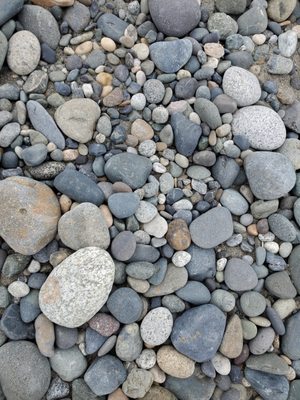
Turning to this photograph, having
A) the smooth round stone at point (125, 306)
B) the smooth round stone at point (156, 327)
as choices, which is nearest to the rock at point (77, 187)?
the smooth round stone at point (125, 306)

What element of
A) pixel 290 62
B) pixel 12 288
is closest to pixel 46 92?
pixel 12 288

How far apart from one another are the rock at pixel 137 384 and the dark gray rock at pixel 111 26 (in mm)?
1427

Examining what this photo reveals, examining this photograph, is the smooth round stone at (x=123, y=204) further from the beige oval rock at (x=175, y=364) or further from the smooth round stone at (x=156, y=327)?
the beige oval rock at (x=175, y=364)

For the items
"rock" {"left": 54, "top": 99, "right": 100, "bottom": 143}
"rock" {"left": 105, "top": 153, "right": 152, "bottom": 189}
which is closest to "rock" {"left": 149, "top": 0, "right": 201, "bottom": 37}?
"rock" {"left": 54, "top": 99, "right": 100, "bottom": 143}

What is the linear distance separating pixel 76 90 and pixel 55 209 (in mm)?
535

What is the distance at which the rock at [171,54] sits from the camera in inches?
74.6

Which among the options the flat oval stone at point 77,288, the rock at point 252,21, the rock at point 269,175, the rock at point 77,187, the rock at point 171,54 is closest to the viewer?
the flat oval stone at point 77,288

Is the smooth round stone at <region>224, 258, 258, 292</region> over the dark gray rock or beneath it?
beneath

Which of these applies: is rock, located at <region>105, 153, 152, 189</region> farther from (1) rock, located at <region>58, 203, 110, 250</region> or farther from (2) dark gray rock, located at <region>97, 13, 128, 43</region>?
(2) dark gray rock, located at <region>97, 13, 128, 43</region>

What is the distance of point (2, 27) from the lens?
1.84m

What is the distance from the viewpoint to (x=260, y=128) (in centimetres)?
187

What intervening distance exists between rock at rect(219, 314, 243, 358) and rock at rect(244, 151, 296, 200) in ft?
1.79

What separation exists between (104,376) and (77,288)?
359 mm

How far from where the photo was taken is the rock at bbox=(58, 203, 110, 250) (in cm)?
164
